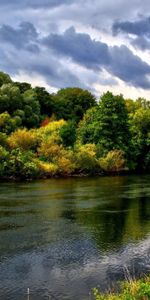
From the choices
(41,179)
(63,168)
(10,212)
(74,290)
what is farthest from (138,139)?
(74,290)

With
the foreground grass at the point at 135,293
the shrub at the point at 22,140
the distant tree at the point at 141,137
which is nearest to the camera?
the foreground grass at the point at 135,293

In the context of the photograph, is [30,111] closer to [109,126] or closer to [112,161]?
[109,126]

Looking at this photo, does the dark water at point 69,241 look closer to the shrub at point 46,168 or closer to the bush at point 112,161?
the shrub at point 46,168

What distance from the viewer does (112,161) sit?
87.7 meters

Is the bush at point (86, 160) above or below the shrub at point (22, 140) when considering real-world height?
below

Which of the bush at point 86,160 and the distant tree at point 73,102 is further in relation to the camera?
the distant tree at point 73,102

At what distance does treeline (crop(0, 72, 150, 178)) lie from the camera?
77.4 metres

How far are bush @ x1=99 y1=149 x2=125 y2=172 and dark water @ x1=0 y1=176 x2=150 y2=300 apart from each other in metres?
30.3

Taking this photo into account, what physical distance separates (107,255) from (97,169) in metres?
58.5

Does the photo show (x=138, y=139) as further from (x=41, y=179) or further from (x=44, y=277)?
(x=44, y=277)

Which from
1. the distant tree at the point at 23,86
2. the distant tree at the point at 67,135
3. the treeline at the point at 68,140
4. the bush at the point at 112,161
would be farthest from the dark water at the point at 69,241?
the distant tree at the point at 23,86

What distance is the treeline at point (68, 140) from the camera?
254ft

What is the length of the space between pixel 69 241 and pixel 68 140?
192 feet

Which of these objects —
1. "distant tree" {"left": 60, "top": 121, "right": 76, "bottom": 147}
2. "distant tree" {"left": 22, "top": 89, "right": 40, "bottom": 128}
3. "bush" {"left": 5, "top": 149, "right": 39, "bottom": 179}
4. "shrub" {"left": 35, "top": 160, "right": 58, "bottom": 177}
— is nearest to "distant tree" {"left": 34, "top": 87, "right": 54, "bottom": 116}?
→ "distant tree" {"left": 22, "top": 89, "right": 40, "bottom": 128}
